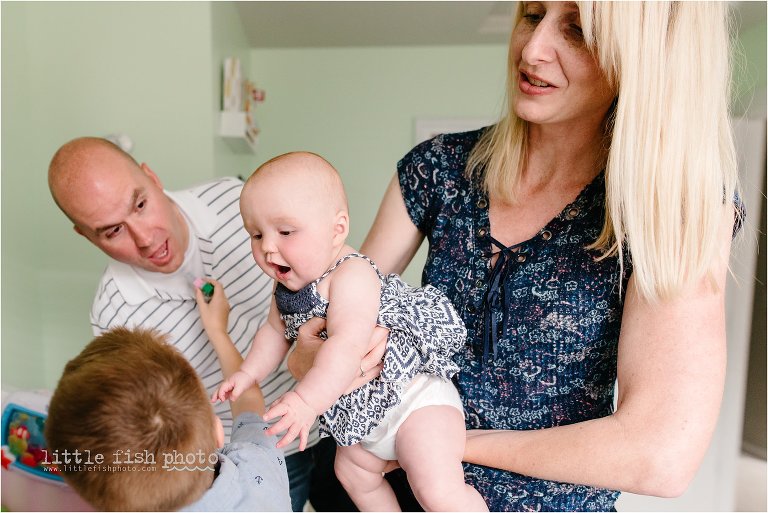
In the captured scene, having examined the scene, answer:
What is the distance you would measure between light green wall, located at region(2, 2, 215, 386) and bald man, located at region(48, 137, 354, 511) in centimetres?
121

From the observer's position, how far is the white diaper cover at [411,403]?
1.09 m

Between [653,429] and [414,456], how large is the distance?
38cm

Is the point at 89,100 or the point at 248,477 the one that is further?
the point at 89,100

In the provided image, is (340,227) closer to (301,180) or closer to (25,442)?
(301,180)

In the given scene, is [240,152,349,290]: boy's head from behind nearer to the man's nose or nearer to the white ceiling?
the man's nose

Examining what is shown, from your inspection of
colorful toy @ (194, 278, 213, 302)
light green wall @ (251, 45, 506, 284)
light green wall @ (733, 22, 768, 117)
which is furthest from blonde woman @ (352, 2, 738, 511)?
light green wall @ (251, 45, 506, 284)

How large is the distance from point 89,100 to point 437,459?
2592 millimetres

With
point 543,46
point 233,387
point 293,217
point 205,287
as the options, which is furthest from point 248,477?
point 543,46

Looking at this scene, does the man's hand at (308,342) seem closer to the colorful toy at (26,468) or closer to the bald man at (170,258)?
the bald man at (170,258)

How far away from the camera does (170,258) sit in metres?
1.69

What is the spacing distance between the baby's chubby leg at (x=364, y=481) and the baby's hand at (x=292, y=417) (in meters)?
0.28

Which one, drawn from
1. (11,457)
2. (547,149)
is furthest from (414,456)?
(11,457)

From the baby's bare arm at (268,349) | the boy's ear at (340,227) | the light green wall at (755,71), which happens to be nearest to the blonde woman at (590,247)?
the boy's ear at (340,227)

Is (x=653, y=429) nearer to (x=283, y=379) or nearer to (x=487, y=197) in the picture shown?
(x=487, y=197)
